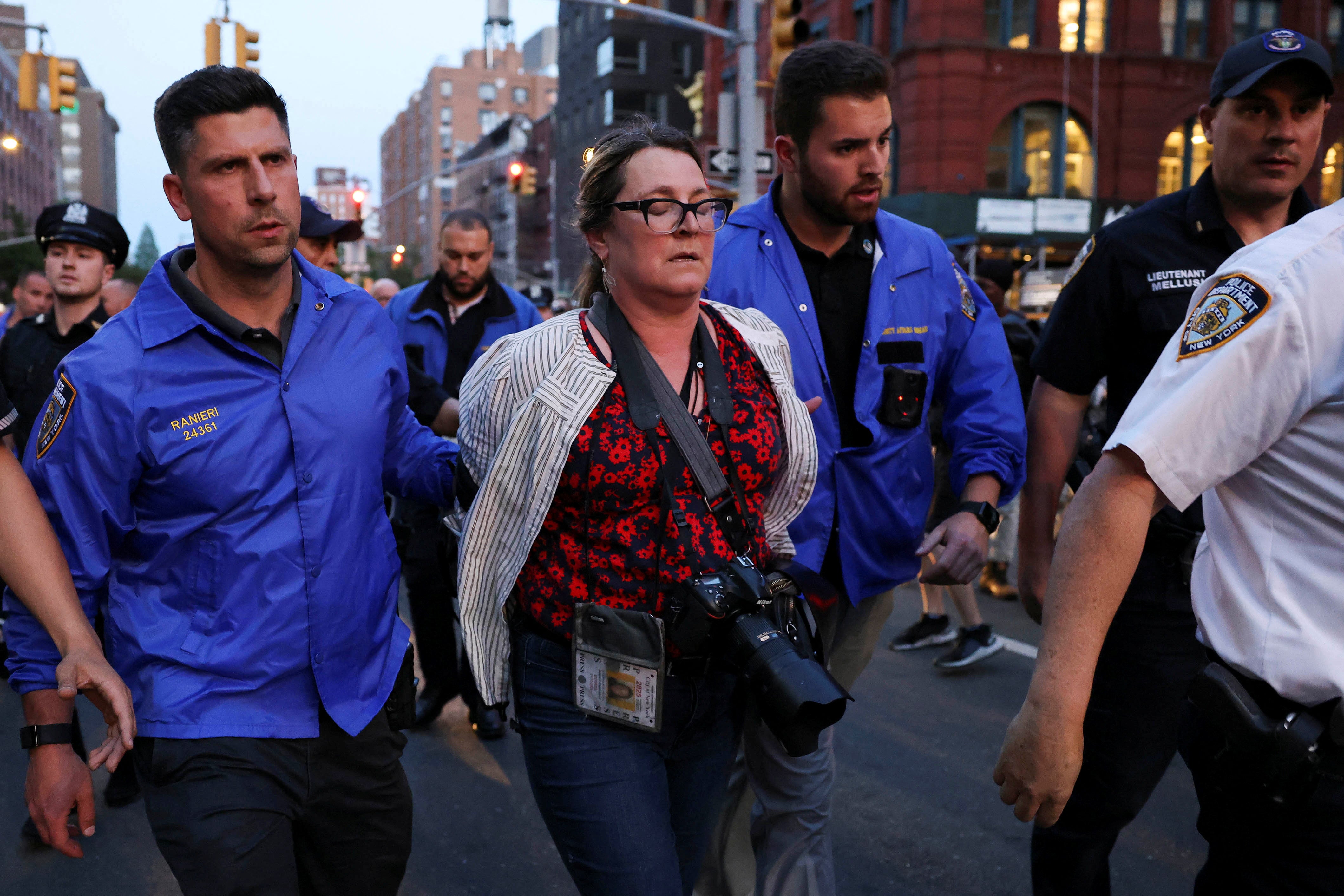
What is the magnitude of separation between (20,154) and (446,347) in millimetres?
83618

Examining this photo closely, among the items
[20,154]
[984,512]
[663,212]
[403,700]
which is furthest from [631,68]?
[403,700]

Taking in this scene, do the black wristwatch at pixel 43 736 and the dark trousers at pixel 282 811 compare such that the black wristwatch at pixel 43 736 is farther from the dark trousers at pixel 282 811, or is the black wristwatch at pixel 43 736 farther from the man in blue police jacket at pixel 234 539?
the dark trousers at pixel 282 811

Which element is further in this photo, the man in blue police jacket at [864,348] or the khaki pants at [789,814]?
the man in blue police jacket at [864,348]

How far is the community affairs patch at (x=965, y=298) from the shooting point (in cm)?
347

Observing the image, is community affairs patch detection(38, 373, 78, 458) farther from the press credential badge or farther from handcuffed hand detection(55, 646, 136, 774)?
the press credential badge

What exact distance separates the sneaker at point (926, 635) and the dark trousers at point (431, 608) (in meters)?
2.54

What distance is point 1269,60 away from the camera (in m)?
2.97

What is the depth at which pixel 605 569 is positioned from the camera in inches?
95.5

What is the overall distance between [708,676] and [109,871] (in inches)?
110

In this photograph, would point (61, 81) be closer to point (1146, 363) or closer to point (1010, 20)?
point (1146, 363)

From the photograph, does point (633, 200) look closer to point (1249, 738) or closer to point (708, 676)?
point (708, 676)

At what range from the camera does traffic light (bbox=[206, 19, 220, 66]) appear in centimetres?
1664

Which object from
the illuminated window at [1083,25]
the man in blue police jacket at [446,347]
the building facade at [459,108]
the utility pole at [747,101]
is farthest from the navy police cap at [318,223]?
the building facade at [459,108]

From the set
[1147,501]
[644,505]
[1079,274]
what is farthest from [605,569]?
[1079,274]
